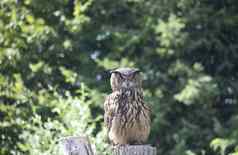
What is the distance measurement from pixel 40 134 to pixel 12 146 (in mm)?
4422

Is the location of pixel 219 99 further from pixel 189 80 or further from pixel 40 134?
pixel 40 134

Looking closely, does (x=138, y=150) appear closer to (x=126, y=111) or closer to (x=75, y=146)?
(x=75, y=146)

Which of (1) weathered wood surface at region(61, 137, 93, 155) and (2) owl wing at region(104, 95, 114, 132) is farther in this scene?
(2) owl wing at region(104, 95, 114, 132)

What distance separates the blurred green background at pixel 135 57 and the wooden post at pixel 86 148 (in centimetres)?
819

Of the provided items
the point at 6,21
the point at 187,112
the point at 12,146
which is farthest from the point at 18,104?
the point at 187,112

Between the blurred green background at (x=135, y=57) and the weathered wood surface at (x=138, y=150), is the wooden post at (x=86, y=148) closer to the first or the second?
the weathered wood surface at (x=138, y=150)

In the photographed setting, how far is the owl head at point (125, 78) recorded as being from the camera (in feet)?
25.8

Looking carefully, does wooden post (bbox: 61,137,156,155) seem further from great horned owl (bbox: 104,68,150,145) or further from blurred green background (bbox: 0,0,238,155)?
blurred green background (bbox: 0,0,238,155)

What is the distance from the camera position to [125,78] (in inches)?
312

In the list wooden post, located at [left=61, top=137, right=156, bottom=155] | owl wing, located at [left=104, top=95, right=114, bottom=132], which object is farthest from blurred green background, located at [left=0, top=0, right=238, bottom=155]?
wooden post, located at [left=61, top=137, right=156, bottom=155]

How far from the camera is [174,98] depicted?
1518cm

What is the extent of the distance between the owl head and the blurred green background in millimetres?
6396

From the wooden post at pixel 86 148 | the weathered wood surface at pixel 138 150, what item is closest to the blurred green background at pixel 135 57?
the wooden post at pixel 86 148

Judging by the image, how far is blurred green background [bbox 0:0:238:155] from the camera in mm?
14820
